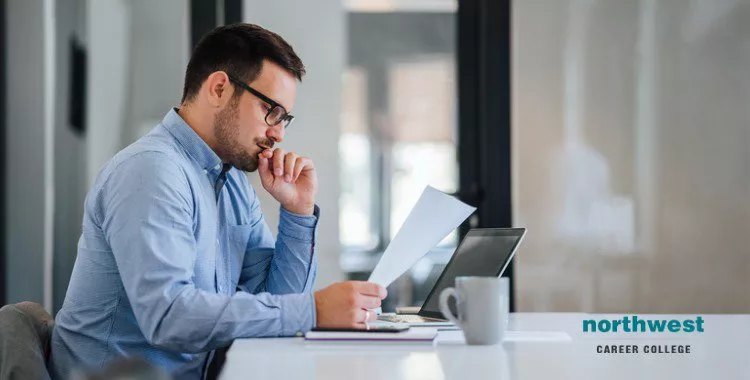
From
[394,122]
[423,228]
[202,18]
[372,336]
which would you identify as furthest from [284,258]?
[394,122]

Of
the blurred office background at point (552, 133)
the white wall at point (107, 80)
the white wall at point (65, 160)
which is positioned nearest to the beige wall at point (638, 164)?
the blurred office background at point (552, 133)

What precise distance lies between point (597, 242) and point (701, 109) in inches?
28.4

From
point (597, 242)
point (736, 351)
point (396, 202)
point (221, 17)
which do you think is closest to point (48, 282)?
point (221, 17)

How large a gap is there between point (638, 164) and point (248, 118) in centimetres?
239

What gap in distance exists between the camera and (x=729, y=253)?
12.8 ft

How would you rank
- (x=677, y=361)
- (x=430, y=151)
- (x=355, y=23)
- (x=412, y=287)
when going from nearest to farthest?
(x=677, y=361), (x=430, y=151), (x=412, y=287), (x=355, y=23)

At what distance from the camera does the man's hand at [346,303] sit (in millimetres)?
1551

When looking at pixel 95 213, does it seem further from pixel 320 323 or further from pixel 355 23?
pixel 355 23

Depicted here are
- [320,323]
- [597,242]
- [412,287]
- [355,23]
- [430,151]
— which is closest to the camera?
[320,323]

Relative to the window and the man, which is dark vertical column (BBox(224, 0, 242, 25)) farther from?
the man

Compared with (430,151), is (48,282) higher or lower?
lower

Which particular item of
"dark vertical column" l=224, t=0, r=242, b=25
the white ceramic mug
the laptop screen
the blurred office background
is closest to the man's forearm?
the laptop screen

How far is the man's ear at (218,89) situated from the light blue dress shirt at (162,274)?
9 centimetres

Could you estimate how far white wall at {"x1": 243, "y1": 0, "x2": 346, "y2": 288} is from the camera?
3.98 metres
